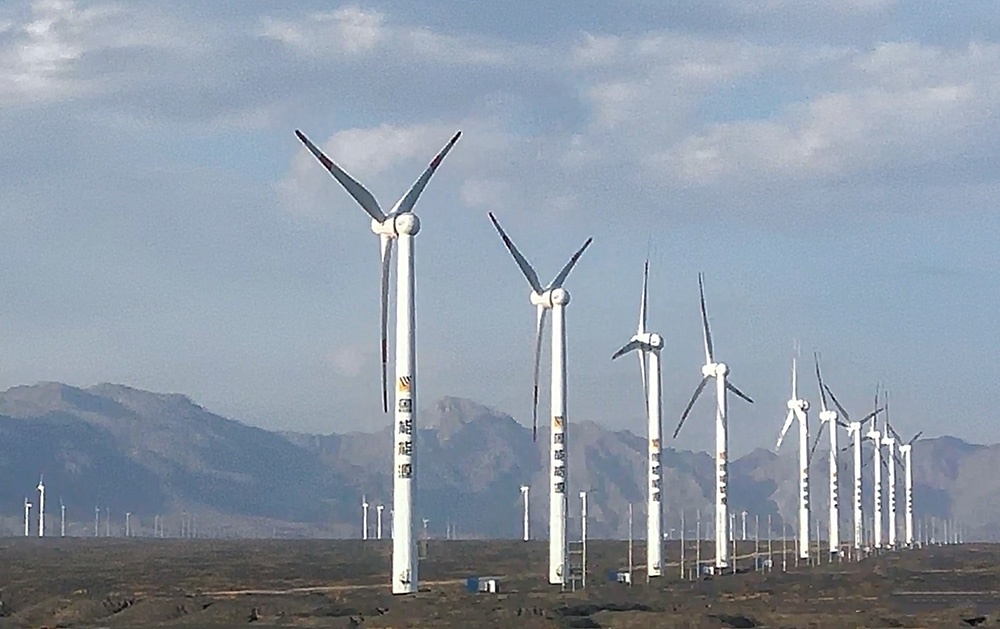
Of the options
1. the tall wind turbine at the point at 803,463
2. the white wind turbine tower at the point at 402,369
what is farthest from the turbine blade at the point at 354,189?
the tall wind turbine at the point at 803,463

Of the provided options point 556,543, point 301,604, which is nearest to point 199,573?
point 556,543

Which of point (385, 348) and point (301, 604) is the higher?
point (385, 348)

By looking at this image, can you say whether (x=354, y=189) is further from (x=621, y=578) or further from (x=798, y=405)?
(x=798, y=405)

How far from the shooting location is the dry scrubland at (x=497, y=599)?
68000 mm

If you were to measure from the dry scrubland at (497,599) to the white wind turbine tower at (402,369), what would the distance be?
230cm

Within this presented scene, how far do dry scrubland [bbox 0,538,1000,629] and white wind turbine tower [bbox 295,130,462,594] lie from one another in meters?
2.30

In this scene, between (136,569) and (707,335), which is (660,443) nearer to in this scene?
(707,335)

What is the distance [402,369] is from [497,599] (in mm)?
12261

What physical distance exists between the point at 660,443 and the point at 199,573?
4197 cm

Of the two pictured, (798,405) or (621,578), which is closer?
(621,578)

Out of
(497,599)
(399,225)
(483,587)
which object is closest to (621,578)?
(483,587)

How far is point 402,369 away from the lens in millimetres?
76688

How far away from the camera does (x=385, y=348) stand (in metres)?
76.7

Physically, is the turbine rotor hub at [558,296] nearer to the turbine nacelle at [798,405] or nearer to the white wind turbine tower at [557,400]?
the white wind turbine tower at [557,400]
